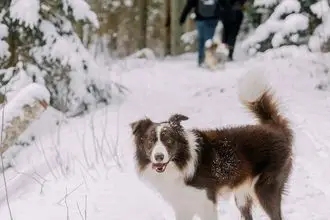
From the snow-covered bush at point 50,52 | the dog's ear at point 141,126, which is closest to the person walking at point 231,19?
the snow-covered bush at point 50,52

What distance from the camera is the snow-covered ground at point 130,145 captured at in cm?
626

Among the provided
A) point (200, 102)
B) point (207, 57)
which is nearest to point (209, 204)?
point (200, 102)

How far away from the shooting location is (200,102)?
433 inches

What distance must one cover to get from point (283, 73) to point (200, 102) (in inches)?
80.6

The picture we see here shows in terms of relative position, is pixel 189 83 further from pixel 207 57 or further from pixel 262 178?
pixel 262 178

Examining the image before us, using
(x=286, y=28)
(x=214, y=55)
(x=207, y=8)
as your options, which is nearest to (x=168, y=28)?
(x=207, y=8)

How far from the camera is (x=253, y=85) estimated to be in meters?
5.53

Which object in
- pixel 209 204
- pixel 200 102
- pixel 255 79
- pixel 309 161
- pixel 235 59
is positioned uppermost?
pixel 255 79

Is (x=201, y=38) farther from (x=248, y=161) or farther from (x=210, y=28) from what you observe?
(x=248, y=161)

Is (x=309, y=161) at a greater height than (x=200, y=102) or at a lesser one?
greater

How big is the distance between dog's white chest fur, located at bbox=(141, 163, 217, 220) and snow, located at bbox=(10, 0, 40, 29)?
5.72m

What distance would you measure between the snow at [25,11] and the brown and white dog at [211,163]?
18.0ft

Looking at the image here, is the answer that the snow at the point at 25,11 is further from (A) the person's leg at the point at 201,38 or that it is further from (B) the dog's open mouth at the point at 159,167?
(B) the dog's open mouth at the point at 159,167

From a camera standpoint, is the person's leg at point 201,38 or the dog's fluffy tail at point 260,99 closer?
the dog's fluffy tail at point 260,99
